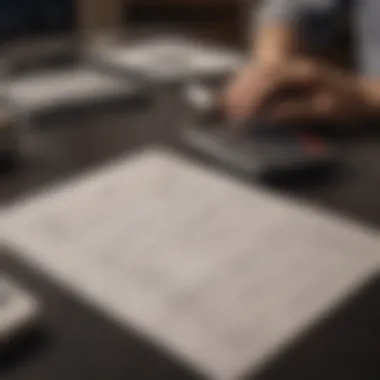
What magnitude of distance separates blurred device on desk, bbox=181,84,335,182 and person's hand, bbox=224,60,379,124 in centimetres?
2

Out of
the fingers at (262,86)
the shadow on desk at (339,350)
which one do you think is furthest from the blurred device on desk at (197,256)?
the fingers at (262,86)

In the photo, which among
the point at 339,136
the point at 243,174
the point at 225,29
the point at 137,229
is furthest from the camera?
the point at 225,29

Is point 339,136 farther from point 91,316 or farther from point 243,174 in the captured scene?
point 91,316

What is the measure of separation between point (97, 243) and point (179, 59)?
569mm

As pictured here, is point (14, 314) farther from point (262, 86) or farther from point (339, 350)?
point (262, 86)

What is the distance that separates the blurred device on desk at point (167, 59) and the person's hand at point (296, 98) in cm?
13

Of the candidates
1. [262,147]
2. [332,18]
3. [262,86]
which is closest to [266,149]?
[262,147]

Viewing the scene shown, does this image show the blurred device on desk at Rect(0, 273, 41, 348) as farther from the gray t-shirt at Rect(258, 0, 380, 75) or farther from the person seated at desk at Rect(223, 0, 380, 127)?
the gray t-shirt at Rect(258, 0, 380, 75)

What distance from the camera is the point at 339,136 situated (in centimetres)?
95

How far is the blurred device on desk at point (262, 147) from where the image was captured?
819 mm

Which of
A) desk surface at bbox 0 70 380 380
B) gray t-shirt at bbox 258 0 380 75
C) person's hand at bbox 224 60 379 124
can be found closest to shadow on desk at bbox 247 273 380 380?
desk surface at bbox 0 70 380 380

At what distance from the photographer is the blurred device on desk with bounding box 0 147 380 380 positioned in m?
0.57

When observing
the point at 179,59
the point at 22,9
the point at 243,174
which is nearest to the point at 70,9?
the point at 22,9

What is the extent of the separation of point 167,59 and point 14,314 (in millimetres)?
695
